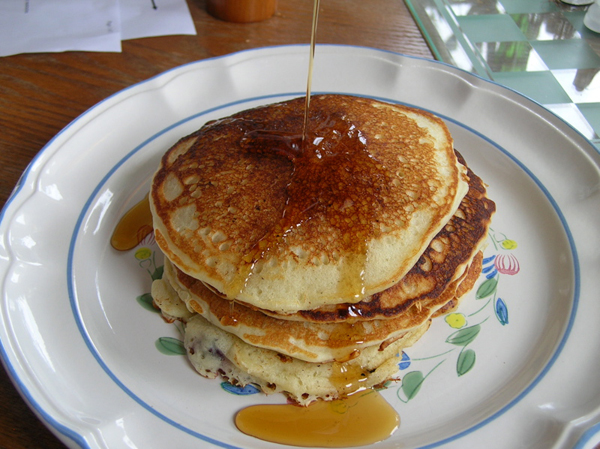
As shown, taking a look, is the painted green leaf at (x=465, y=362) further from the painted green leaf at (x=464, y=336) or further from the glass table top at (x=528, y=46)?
the glass table top at (x=528, y=46)

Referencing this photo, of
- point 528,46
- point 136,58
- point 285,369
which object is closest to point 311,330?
point 285,369

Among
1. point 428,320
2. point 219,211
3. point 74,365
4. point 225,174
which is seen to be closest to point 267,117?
point 225,174

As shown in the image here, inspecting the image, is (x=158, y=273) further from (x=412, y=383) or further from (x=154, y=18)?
(x=154, y=18)

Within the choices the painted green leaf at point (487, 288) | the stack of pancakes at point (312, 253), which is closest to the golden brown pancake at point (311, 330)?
the stack of pancakes at point (312, 253)

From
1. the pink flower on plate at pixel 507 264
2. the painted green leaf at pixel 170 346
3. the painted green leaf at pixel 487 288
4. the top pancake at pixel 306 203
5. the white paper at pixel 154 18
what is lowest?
the painted green leaf at pixel 170 346

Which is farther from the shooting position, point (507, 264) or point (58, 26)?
point (58, 26)

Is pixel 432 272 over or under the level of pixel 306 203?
under
